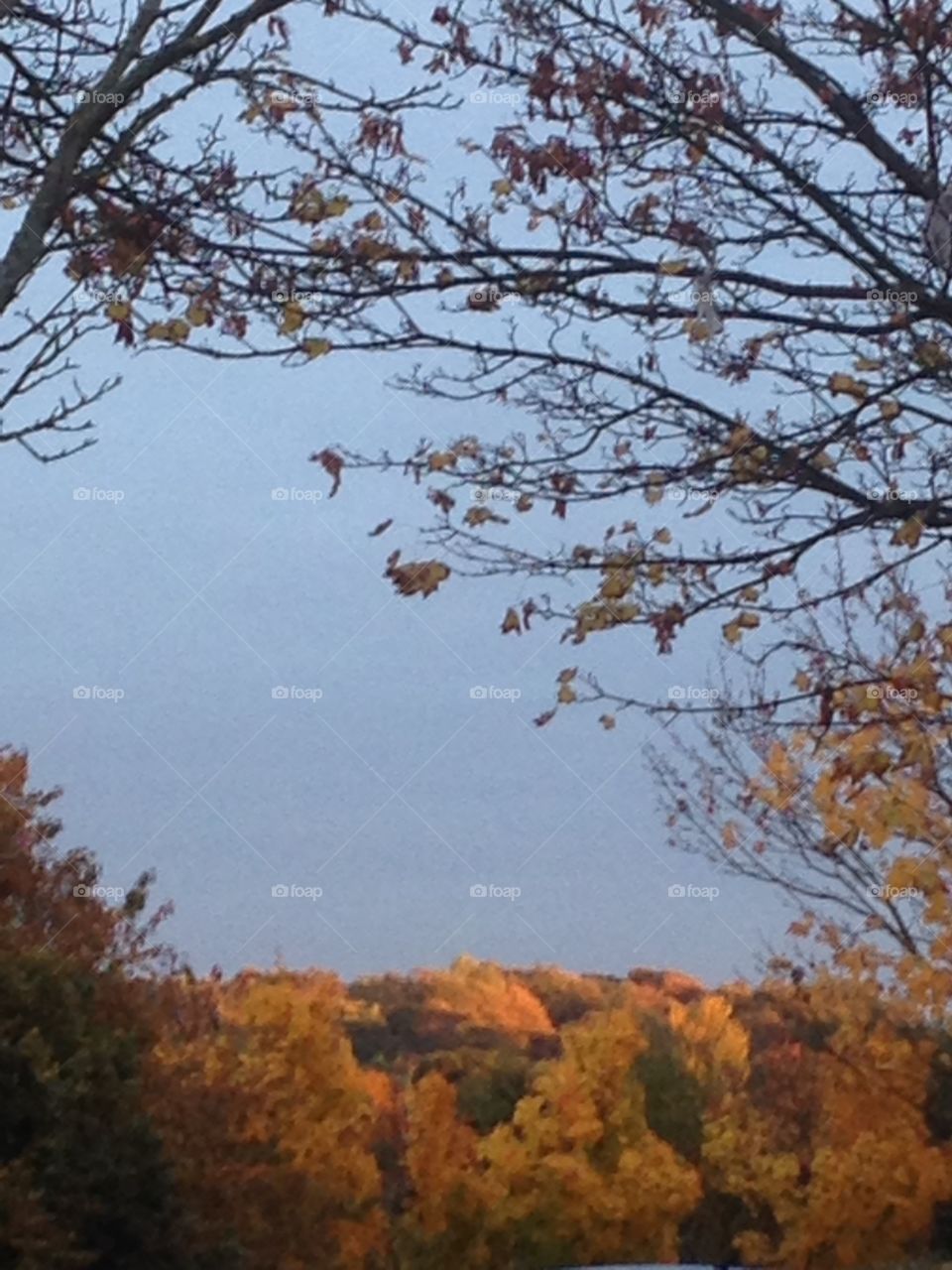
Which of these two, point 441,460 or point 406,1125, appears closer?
point 441,460

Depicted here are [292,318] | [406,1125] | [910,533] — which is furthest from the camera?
[406,1125]

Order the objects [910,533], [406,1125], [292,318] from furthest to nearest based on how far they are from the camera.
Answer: [406,1125]
[292,318]
[910,533]

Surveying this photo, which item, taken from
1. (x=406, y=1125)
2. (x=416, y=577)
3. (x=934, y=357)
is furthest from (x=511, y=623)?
(x=406, y=1125)

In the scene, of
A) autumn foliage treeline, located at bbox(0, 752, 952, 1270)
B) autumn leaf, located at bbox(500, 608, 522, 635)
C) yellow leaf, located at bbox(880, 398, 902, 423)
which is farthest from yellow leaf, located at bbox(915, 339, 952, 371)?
autumn foliage treeline, located at bbox(0, 752, 952, 1270)

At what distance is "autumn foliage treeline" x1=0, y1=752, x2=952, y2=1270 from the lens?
8.45m

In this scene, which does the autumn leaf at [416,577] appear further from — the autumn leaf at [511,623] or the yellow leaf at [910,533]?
the yellow leaf at [910,533]

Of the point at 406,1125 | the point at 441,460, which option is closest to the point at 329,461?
the point at 441,460

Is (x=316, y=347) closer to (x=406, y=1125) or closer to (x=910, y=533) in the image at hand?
(x=910, y=533)

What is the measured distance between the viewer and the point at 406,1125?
17391mm

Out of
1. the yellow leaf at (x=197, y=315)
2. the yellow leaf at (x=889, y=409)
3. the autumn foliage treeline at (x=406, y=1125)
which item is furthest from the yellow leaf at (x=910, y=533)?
the autumn foliage treeline at (x=406, y=1125)

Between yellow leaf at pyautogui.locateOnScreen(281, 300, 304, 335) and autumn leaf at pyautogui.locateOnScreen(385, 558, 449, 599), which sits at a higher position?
yellow leaf at pyautogui.locateOnScreen(281, 300, 304, 335)

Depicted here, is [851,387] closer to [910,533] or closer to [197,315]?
[910,533]

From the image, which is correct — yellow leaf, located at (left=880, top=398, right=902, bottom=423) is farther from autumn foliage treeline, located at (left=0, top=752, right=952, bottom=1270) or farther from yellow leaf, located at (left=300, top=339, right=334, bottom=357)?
autumn foliage treeline, located at (left=0, top=752, right=952, bottom=1270)

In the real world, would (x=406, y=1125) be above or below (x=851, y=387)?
below
